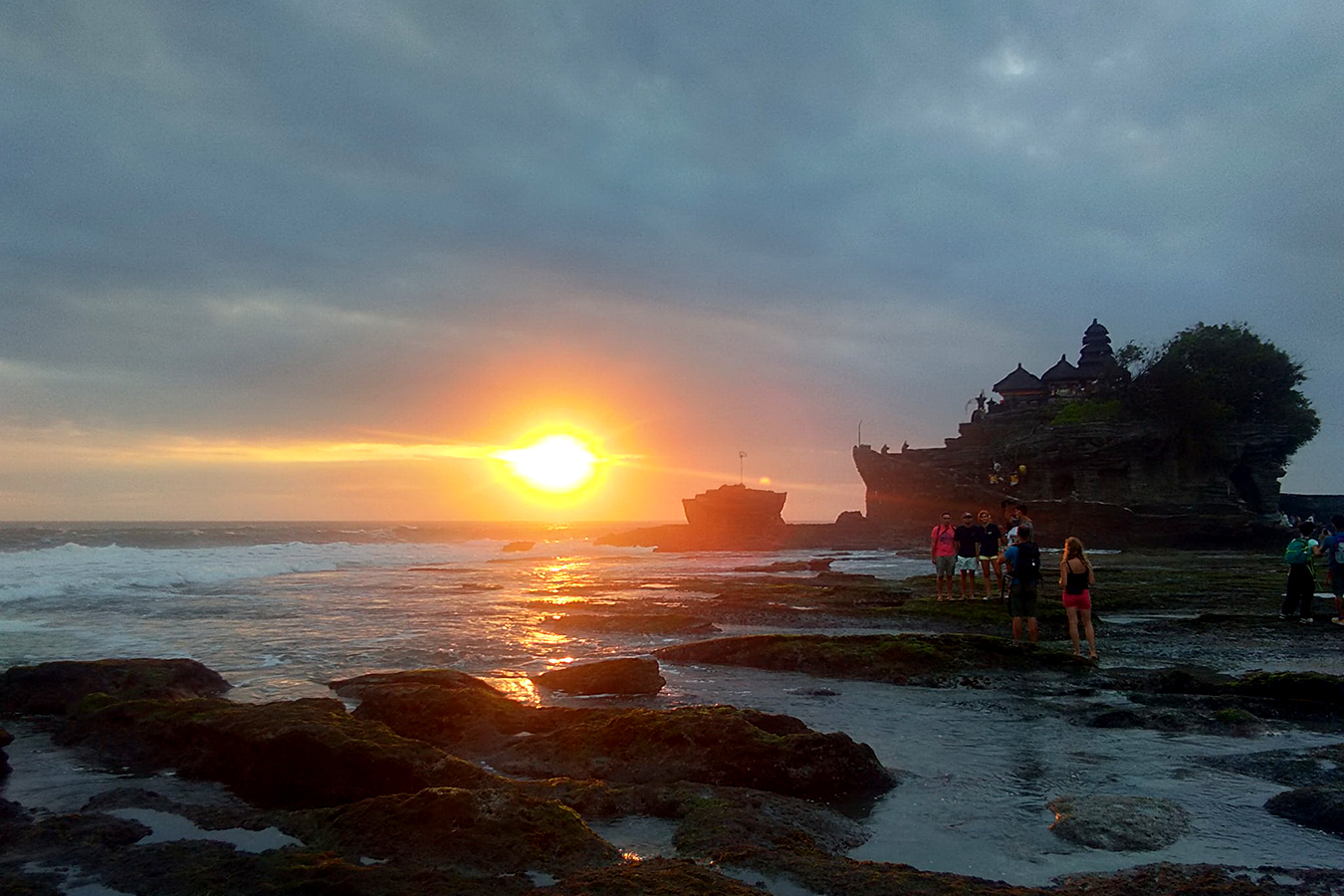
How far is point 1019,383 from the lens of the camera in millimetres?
70375

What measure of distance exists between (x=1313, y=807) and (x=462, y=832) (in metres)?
5.43

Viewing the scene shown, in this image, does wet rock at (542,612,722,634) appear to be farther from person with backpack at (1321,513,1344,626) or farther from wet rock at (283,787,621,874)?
person with backpack at (1321,513,1344,626)

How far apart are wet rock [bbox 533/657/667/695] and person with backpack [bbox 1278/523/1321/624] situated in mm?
12690

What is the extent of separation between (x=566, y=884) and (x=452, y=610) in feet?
55.8

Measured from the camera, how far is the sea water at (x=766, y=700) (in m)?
4.94

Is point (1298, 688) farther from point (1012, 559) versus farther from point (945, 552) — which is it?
point (945, 552)

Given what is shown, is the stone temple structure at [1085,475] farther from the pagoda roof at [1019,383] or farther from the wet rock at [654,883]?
the wet rock at [654,883]

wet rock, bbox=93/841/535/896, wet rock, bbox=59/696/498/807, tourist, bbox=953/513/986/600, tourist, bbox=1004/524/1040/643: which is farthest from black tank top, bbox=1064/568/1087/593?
wet rock, bbox=93/841/535/896

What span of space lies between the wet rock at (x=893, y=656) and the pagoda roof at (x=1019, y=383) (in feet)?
212

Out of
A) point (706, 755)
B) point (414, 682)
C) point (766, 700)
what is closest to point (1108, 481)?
point (766, 700)

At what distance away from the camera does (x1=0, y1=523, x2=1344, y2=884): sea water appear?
4.94m

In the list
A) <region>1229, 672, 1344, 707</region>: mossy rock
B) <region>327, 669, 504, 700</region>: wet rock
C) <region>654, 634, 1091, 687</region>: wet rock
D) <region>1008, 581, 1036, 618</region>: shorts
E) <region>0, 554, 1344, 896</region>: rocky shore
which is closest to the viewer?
<region>0, 554, 1344, 896</region>: rocky shore

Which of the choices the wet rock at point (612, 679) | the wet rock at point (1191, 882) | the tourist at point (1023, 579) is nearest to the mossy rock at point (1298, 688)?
the tourist at point (1023, 579)

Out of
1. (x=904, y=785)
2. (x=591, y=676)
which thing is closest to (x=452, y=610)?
(x=591, y=676)
